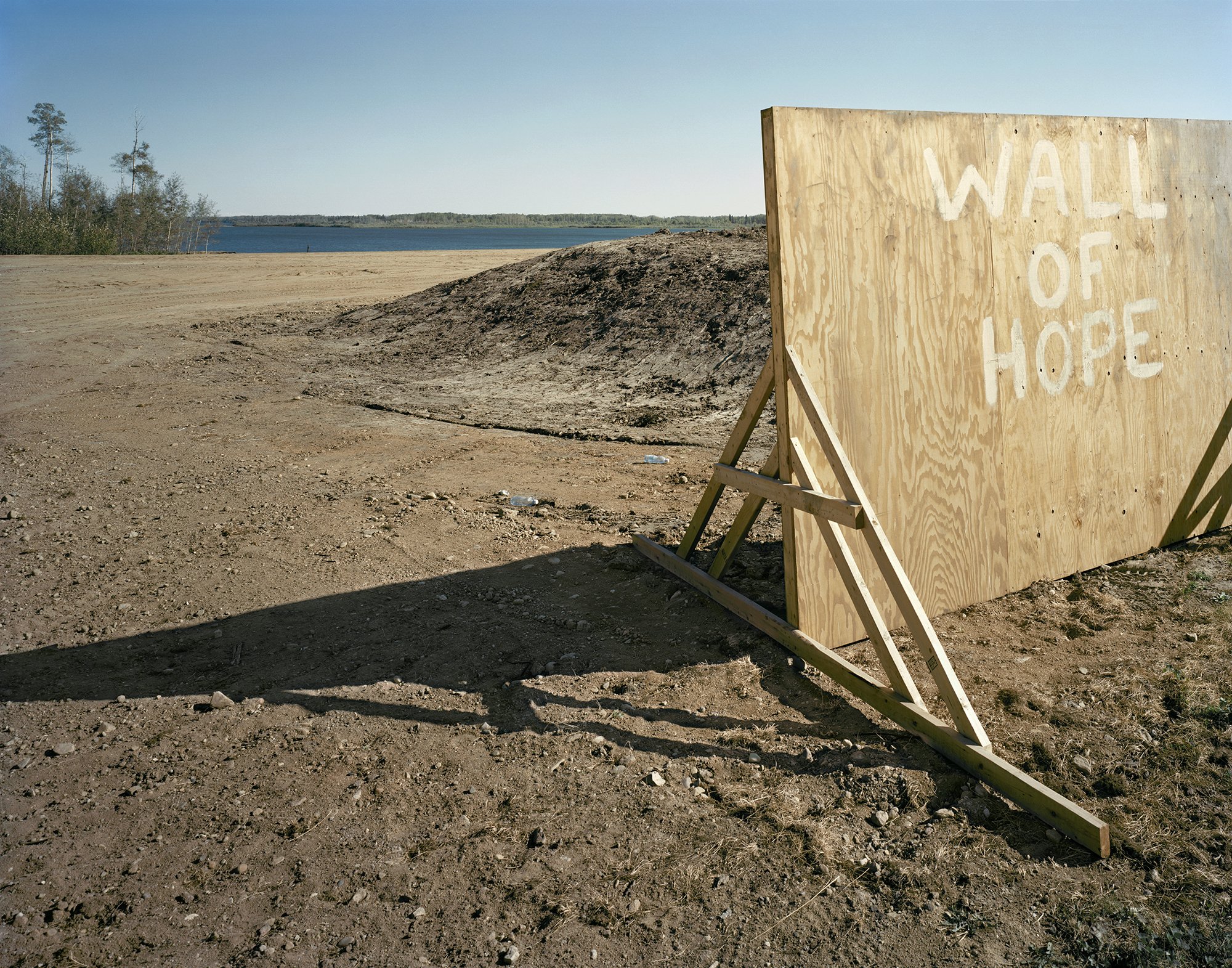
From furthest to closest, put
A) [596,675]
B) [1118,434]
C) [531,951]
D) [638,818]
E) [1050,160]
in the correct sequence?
[1118,434]
[1050,160]
[596,675]
[638,818]
[531,951]

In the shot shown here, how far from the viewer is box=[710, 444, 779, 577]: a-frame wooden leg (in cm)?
436

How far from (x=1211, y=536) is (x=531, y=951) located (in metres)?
5.34

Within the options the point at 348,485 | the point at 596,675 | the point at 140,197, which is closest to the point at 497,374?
the point at 348,485

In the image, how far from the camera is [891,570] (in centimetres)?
359

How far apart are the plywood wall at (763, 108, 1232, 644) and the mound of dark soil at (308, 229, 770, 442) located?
4.43 metres

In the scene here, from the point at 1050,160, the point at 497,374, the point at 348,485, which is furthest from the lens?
the point at 497,374

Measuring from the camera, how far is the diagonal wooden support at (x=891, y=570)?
3.37m

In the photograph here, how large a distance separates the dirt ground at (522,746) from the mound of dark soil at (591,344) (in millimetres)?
2553

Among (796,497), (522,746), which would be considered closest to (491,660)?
(522,746)

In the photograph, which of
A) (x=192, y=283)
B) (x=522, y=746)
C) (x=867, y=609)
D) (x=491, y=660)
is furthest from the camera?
(x=192, y=283)

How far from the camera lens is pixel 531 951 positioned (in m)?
2.51

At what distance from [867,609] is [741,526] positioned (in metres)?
1.19

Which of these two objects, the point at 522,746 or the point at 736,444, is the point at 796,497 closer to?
the point at 736,444

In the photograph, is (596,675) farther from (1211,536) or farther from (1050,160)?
(1211,536)
